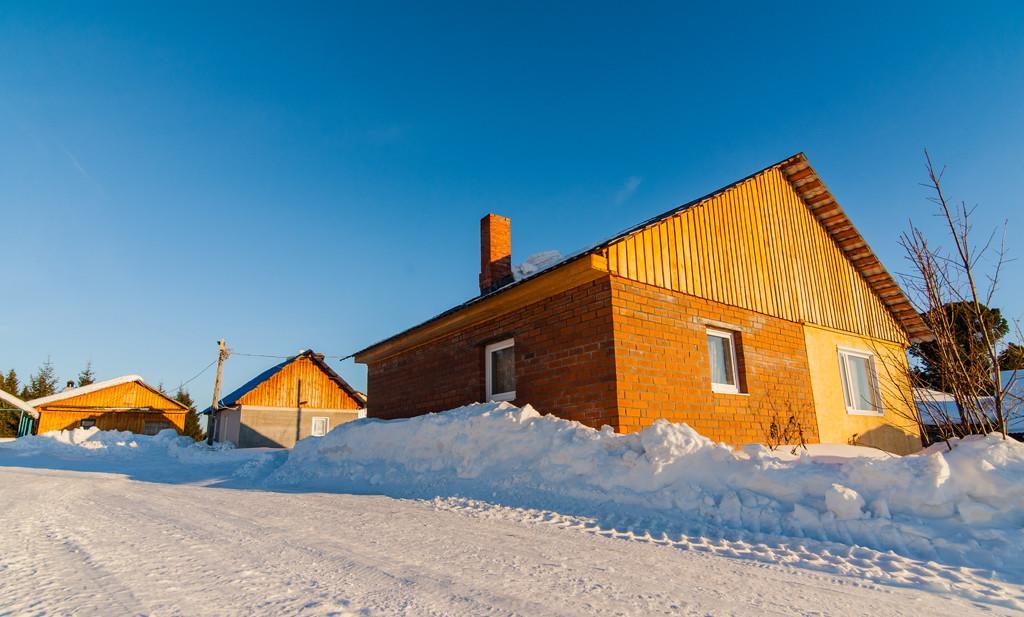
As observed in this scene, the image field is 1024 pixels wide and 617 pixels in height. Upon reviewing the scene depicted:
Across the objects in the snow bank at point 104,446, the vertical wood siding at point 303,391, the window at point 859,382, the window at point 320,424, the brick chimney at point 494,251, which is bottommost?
the snow bank at point 104,446

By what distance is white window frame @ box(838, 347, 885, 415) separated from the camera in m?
10.9

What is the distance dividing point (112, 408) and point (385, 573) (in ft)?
125

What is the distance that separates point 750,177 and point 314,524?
1002 centimetres

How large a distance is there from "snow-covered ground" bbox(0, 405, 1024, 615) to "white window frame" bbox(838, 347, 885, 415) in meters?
7.42

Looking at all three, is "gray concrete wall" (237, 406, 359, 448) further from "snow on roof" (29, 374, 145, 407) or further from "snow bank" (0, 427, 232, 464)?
"snow on roof" (29, 374, 145, 407)

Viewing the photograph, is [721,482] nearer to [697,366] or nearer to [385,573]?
[385,573]

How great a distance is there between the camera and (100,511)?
5.56 metres

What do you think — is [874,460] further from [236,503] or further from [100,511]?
[100,511]

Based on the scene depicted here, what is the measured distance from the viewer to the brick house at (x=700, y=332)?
7.63 m

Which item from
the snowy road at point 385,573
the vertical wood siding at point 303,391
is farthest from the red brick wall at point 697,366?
the vertical wood siding at point 303,391

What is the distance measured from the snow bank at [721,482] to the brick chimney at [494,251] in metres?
5.90

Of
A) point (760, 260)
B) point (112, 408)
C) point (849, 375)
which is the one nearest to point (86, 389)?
point (112, 408)

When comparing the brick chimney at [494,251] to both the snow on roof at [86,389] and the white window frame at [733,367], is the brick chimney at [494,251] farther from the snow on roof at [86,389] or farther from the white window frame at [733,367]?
the snow on roof at [86,389]

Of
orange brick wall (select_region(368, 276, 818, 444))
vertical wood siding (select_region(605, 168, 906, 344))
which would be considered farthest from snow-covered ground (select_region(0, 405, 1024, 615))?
vertical wood siding (select_region(605, 168, 906, 344))
